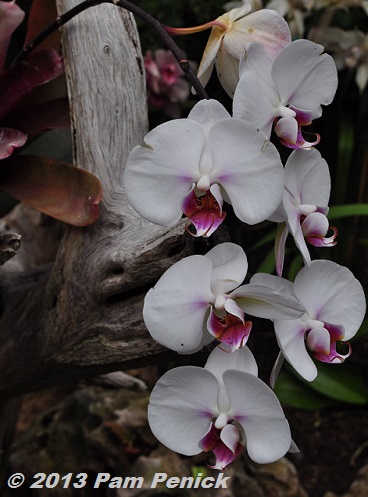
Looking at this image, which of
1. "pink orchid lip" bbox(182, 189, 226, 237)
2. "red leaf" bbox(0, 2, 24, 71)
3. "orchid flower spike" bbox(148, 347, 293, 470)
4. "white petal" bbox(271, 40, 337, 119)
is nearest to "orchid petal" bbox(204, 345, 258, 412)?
"orchid flower spike" bbox(148, 347, 293, 470)

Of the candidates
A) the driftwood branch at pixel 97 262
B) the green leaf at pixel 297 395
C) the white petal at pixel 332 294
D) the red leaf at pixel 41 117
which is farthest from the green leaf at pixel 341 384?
the white petal at pixel 332 294

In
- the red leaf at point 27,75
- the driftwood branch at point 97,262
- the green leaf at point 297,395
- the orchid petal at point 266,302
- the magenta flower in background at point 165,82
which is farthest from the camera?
the green leaf at point 297,395

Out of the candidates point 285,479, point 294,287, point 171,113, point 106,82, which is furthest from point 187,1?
point 294,287

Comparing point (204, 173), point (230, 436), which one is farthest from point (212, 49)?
point (230, 436)

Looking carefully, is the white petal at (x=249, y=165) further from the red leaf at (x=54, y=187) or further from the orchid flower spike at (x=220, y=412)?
the red leaf at (x=54, y=187)

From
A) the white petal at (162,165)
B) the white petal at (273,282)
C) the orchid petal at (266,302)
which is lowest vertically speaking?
the white petal at (273,282)

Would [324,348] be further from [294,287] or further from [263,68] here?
[263,68]
